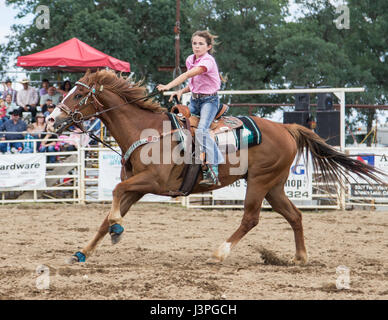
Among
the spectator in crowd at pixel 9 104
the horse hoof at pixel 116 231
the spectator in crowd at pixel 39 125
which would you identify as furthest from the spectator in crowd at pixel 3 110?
the horse hoof at pixel 116 231

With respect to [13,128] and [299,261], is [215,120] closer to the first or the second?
[299,261]

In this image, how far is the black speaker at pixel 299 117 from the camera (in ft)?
44.0

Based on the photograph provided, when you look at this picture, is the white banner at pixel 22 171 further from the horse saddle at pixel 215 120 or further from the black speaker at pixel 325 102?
the horse saddle at pixel 215 120

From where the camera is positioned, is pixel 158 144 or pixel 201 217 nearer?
pixel 158 144

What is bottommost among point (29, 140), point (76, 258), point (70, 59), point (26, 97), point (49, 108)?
point (76, 258)

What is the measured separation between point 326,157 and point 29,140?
8.07 m

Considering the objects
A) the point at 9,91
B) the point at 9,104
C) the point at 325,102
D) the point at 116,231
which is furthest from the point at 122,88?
the point at 9,91

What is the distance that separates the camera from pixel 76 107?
616 cm

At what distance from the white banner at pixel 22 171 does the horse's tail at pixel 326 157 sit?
7584 mm

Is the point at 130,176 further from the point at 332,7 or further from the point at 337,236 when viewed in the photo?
the point at 332,7

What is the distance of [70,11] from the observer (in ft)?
111

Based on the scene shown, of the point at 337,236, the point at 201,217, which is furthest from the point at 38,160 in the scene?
the point at 337,236
